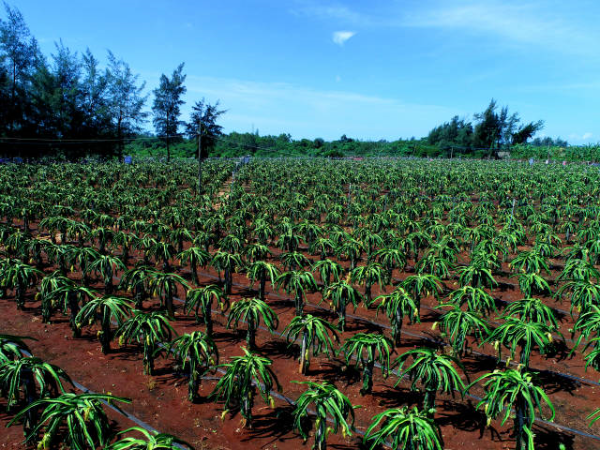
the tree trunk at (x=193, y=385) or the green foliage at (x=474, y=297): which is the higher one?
the green foliage at (x=474, y=297)

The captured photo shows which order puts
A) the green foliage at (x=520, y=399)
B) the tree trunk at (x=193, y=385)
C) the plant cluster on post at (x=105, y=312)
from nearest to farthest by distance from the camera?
1. the green foliage at (x=520, y=399)
2. the tree trunk at (x=193, y=385)
3. the plant cluster on post at (x=105, y=312)

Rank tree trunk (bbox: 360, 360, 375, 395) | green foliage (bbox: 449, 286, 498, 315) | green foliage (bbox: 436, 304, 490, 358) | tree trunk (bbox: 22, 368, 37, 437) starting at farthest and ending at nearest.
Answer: green foliage (bbox: 449, 286, 498, 315) < green foliage (bbox: 436, 304, 490, 358) < tree trunk (bbox: 360, 360, 375, 395) < tree trunk (bbox: 22, 368, 37, 437)

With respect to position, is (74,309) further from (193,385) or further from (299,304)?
(299,304)

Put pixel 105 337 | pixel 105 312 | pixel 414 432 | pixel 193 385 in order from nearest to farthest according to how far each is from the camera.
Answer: pixel 414 432 < pixel 193 385 < pixel 105 312 < pixel 105 337

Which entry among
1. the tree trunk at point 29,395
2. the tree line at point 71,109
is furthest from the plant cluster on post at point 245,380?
the tree line at point 71,109

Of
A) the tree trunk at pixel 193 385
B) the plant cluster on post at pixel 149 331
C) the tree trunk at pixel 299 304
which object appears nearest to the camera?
the tree trunk at pixel 193 385

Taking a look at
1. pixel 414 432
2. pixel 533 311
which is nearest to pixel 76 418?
pixel 414 432

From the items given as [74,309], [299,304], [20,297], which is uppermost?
[74,309]

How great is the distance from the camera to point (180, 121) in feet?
177

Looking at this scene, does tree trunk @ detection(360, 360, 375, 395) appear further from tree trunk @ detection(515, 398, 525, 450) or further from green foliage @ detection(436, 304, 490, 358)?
tree trunk @ detection(515, 398, 525, 450)

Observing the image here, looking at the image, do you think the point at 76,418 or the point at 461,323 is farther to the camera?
the point at 461,323

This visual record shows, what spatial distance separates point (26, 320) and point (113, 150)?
48469 millimetres

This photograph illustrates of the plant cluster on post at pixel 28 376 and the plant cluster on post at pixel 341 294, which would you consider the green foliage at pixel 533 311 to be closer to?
the plant cluster on post at pixel 341 294

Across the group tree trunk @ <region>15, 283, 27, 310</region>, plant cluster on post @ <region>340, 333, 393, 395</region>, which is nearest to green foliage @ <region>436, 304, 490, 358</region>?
plant cluster on post @ <region>340, 333, 393, 395</region>
